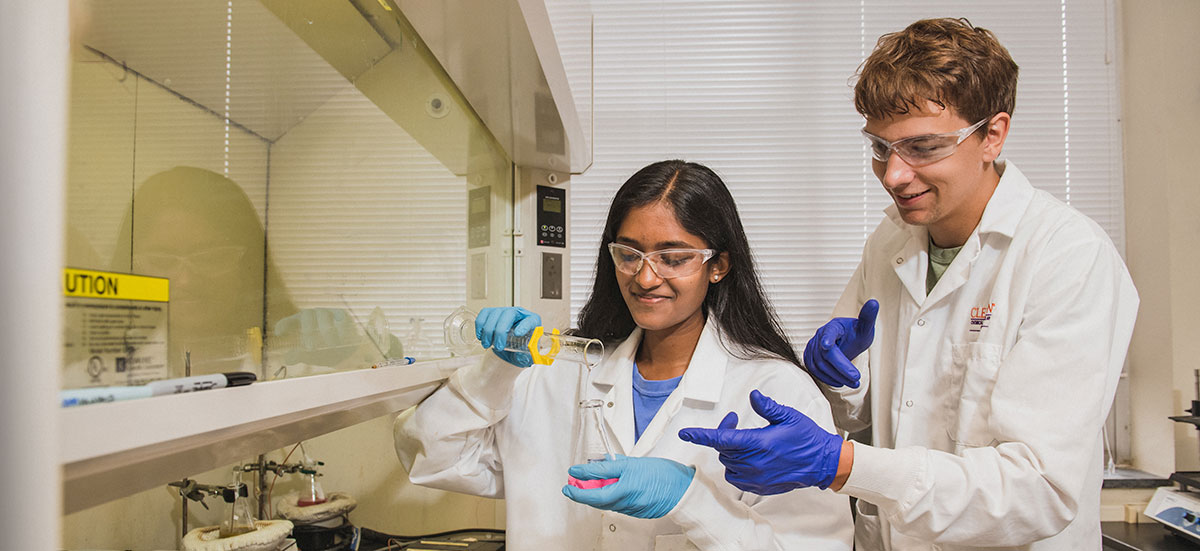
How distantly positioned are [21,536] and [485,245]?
142 centimetres

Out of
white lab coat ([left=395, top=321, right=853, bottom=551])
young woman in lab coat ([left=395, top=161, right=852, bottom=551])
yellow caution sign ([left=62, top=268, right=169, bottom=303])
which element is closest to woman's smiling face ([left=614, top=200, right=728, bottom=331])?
young woman in lab coat ([left=395, top=161, right=852, bottom=551])

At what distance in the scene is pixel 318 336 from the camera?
0.86 meters

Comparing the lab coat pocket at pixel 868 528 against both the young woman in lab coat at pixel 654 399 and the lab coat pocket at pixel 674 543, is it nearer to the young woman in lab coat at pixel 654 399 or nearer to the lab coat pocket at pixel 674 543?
the young woman in lab coat at pixel 654 399

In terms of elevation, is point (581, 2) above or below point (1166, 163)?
above

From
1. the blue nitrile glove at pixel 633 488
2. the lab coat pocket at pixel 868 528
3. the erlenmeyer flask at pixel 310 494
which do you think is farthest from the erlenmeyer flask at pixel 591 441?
the erlenmeyer flask at pixel 310 494

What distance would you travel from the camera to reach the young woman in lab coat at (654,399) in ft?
3.96

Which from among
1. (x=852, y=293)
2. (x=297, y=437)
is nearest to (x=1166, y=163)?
(x=852, y=293)

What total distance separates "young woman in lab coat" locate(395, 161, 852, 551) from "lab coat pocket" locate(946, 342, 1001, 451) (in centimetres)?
26

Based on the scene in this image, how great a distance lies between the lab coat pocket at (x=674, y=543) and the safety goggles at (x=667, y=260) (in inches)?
18.9

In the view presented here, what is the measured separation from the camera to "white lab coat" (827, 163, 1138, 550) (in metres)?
1.11

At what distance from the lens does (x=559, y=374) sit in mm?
1477

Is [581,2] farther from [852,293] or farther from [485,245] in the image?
[852,293]

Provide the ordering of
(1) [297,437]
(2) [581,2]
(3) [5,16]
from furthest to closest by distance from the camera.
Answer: (2) [581,2] < (1) [297,437] < (3) [5,16]

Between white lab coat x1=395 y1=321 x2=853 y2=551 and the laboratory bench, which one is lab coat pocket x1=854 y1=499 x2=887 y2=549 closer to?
white lab coat x1=395 y1=321 x2=853 y2=551
